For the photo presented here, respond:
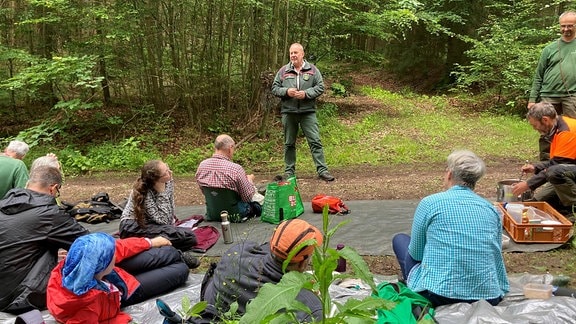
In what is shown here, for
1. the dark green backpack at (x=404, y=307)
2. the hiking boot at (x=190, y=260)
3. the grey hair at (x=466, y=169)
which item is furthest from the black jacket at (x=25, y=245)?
the grey hair at (x=466, y=169)

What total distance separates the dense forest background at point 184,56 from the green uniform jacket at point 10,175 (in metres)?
4.43

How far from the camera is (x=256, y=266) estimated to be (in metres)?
2.63

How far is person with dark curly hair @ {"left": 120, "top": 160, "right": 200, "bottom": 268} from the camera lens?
13.4ft

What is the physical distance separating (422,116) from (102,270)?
33.4 feet

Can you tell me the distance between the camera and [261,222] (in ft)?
16.9

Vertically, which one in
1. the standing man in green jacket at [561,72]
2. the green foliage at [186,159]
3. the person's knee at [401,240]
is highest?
the standing man in green jacket at [561,72]

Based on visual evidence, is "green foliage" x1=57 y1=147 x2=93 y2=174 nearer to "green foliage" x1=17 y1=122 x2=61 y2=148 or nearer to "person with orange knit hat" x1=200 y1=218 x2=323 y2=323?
"green foliage" x1=17 y1=122 x2=61 y2=148

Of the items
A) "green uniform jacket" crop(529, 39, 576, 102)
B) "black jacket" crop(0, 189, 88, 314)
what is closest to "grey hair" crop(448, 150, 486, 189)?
"black jacket" crop(0, 189, 88, 314)

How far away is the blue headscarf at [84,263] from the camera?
2.81 meters

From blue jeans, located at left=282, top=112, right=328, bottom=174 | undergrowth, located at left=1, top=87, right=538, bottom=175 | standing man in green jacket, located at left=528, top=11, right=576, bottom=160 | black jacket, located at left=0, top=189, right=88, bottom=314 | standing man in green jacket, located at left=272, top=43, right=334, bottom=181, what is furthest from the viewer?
undergrowth, located at left=1, top=87, right=538, bottom=175

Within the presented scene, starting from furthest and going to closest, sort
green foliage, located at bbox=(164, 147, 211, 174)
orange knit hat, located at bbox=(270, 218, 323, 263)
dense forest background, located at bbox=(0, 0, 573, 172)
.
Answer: dense forest background, located at bbox=(0, 0, 573, 172) → green foliage, located at bbox=(164, 147, 211, 174) → orange knit hat, located at bbox=(270, 218, 323, 263)

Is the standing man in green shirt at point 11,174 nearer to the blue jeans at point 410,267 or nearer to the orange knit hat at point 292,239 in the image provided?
the orange knit hat at point 292,239

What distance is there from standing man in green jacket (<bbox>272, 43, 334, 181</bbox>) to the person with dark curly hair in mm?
2635

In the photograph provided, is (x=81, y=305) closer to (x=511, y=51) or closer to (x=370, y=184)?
(x=370, y=184)
